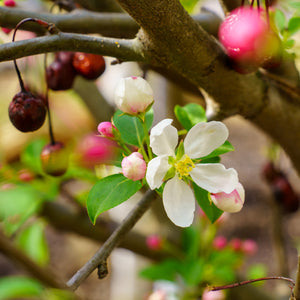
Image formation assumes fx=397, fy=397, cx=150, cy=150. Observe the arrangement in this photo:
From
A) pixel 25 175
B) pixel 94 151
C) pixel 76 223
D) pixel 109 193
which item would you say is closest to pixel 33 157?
pixel 25 175

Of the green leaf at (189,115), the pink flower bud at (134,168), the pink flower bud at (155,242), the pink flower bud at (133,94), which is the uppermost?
the pink flower bud at (133,94)

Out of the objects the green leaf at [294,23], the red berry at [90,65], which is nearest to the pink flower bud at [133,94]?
the red berry at [90,65]

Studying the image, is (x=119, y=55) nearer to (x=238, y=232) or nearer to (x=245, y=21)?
(x=245, y=21)

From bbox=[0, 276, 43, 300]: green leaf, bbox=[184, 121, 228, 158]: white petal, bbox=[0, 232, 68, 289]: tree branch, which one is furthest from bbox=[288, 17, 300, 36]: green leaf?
bbox=[0, 276, 43, 300]: green leaf

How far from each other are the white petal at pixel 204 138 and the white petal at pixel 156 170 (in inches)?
2.2

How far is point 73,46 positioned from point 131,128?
A: 0.48ft

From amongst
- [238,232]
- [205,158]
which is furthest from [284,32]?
[238,232]

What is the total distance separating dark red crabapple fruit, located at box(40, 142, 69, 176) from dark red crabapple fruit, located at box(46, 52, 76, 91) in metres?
0.12

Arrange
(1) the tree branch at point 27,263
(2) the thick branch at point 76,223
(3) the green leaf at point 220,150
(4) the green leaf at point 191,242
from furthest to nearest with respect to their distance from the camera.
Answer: (4) the green leaf at point 191,242
(2) the thick branch at point 76,223
(3) the green leaf at point 220,150
(1) the tree branch at point 27,263

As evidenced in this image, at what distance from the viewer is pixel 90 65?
706mm

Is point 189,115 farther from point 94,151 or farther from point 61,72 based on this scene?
point 94,151

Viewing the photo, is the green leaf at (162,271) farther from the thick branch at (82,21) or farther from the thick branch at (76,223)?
the thick branch at (82,21)

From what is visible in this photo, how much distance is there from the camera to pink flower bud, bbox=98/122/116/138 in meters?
0.53

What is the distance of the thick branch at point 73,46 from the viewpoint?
1.55 feet
